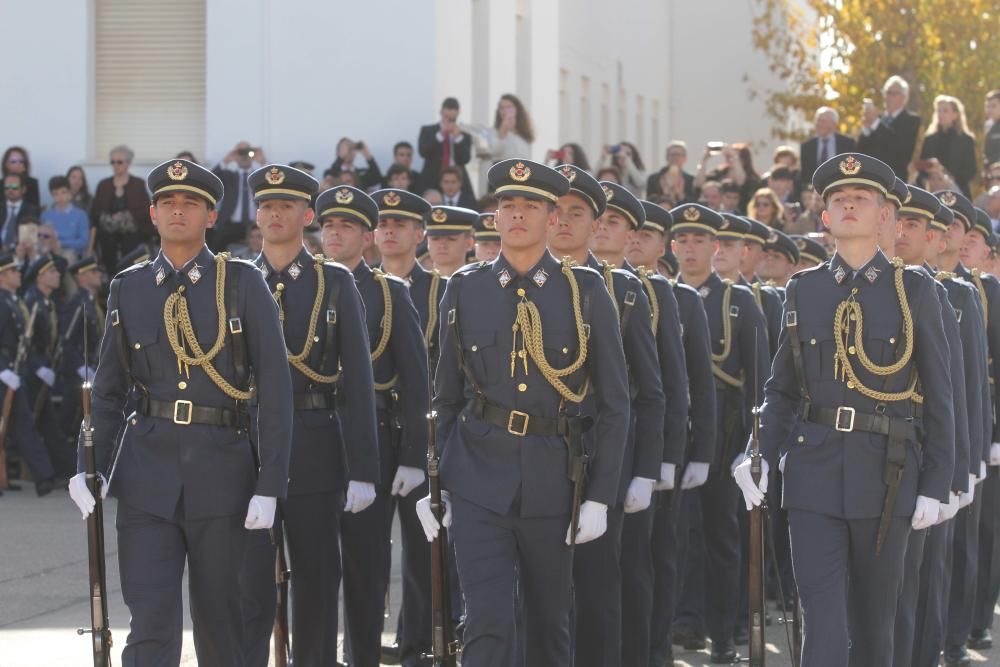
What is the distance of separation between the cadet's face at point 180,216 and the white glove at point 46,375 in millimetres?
9967

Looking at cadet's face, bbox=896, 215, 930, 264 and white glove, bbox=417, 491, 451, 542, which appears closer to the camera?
white glove, bbox=417, 491, 451, 542

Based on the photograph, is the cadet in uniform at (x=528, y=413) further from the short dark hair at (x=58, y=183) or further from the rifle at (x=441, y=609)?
the short dark hair at (x=58, y=183)

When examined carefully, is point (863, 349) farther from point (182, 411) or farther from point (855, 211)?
point (182, 411)

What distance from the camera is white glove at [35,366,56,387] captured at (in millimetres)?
16891

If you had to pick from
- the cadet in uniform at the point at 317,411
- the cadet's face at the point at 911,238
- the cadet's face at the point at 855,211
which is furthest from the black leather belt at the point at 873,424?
the cadet's face at the point at 911,238

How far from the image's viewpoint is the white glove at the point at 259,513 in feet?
22.9

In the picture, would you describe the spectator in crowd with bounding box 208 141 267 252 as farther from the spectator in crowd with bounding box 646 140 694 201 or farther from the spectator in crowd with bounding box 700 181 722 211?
the spectator in crowd with bounding box 700 181 722 211

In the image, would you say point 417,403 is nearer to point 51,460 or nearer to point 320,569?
point 320,569

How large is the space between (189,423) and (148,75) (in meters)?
Answer: 16.8

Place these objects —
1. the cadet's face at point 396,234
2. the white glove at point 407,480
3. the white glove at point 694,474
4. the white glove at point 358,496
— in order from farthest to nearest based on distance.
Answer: the cadet's face at point 396,234, the white glove at point 694,474, the white glove at point 407,480, the white glove at point 358,496

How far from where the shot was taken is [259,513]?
6980mm

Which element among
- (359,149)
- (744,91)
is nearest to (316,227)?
(359,149)

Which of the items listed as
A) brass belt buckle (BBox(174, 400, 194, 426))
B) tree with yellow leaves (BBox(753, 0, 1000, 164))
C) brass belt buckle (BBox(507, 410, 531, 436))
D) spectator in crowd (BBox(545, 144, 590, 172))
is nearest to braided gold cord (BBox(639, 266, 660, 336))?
brass belt buckle (BBox(507, 410, 531, 436))

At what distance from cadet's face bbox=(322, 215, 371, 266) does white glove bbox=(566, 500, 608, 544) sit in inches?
91.6
